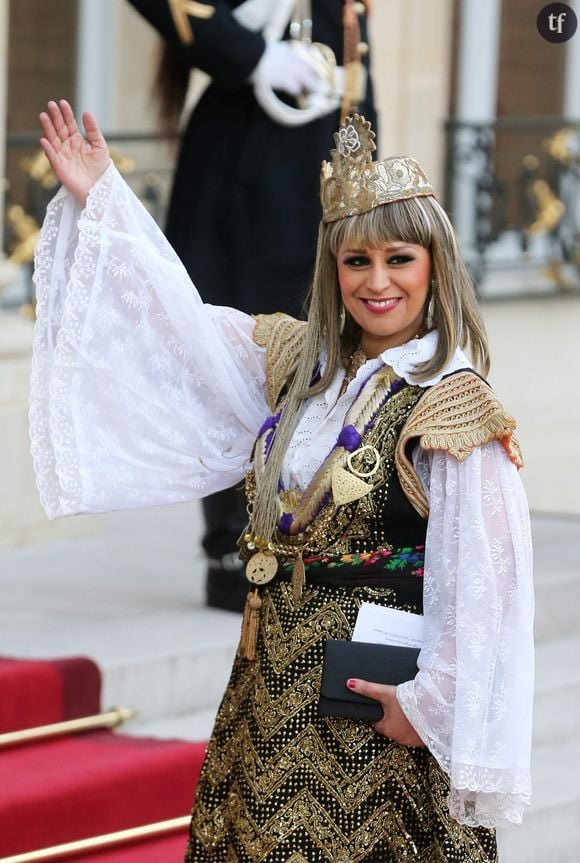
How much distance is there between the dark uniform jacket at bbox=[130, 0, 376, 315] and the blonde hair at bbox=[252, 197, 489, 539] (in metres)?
1.76

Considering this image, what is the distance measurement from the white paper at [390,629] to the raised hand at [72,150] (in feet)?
2.76

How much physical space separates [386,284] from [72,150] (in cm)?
61

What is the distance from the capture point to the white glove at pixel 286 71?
459cm

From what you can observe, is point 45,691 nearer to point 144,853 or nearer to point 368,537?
point 144,853

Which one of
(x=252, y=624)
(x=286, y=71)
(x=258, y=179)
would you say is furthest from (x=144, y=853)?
(x=286, y=71)

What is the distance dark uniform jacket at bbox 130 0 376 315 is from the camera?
4676mm

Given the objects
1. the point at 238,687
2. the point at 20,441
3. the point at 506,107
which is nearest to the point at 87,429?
the point at 238,687

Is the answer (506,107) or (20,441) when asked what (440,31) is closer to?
(506,107)

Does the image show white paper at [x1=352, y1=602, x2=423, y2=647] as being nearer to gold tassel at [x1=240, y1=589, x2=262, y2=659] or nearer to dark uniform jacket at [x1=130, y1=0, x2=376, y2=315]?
gold tassel at [x1=240, y1=589, x2=262, y2=659]

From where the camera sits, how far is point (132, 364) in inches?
121

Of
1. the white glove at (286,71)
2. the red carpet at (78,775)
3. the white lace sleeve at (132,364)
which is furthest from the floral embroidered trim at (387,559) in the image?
the white glove at (286,71)

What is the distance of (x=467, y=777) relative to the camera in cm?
258

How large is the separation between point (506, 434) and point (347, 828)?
0.61 meters

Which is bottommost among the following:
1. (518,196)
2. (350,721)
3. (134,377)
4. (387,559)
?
(350,721)
